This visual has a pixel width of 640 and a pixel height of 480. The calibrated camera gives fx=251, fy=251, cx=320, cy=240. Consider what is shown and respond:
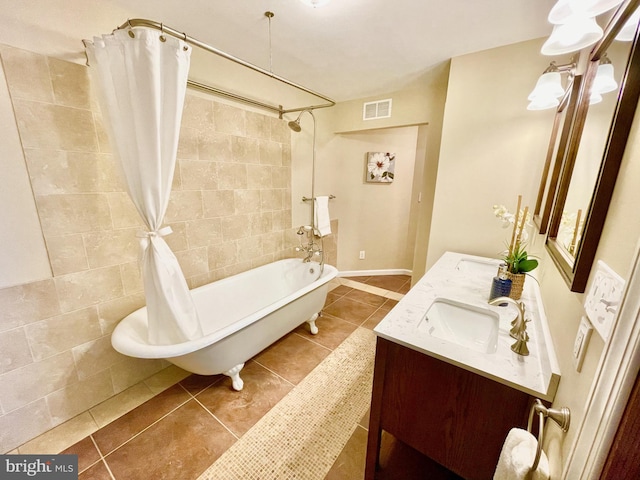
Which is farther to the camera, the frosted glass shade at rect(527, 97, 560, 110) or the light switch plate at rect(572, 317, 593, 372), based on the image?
the frosted glass shade at rect(527, 97, 560, 110)

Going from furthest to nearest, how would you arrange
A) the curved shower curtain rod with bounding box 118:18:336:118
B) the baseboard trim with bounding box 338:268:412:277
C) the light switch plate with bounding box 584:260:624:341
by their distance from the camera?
the baseboard trim with bounding box 338:268:412:277 → the curved shower curtain rod with bounding box 118:18:336:118 → the light switch plate with bounding box 584:260:624:341

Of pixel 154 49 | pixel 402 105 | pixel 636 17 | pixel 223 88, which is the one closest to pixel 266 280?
pixel 223 88

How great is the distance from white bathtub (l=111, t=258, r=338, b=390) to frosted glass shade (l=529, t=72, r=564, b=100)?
187 cm

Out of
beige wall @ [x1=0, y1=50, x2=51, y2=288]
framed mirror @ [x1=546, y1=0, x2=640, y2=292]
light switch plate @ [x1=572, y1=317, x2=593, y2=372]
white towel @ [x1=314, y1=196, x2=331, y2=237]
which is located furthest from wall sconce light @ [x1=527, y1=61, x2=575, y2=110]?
beige wall @ [x1=0, y1=50, x2=51, y2=288]

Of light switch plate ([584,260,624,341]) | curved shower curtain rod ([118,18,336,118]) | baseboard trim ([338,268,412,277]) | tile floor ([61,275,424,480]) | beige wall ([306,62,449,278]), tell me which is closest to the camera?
light switch plate ([584,260,624,341])

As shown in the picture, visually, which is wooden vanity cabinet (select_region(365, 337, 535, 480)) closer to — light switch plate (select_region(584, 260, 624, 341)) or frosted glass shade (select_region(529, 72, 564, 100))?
light switch plate (select_region(584, 260, 624, 341))

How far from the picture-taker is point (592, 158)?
0.81m

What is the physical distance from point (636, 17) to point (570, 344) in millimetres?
851

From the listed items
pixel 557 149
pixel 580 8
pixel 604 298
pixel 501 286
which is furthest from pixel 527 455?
pixel 557 149

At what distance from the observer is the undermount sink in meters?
1.20

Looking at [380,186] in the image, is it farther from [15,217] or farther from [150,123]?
[15,217]

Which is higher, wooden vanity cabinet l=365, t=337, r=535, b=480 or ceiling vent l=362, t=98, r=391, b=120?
ceiling vent l=362, t=98, r=391, b=120

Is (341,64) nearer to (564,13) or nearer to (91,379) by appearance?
(564,13)

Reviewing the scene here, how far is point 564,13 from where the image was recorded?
84 centimetres
